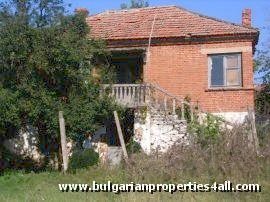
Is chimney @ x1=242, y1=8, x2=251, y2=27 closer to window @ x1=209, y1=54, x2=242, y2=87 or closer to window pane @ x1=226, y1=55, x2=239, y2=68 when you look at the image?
window pane @ x1=226, y1=55, x2=239, y2=68

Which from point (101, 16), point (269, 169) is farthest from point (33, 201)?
point (101, 16)

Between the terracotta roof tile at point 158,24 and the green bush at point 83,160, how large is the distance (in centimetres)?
826

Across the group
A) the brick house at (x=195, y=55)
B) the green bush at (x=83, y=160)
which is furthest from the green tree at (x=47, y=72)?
the brick house at (x=195, y=55)

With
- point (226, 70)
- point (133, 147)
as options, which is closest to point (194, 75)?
point (226, 70)

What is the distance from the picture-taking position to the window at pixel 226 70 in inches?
1025

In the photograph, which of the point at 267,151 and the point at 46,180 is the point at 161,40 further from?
the point at 267,151

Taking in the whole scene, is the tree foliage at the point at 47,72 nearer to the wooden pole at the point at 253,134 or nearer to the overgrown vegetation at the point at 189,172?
the overgrown vegetation at the point at 189,172

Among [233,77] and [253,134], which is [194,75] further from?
[253,134]

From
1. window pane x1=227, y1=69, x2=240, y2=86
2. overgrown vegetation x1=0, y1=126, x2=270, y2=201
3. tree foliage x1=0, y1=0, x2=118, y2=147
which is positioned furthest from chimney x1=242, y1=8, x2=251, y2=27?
overgrown vegetation x1=0, y1=126, x2=270, y2=201

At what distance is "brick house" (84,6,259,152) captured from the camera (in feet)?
84.7

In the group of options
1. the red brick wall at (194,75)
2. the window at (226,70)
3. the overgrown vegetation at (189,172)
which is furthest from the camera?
the window at (226,70)

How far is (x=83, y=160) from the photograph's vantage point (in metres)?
19.8

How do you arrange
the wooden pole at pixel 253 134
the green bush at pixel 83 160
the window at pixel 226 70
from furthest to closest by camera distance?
the window at pixel 226 70 < the green bush at pixel 83 160 < the wooden pole at pixel 253 134

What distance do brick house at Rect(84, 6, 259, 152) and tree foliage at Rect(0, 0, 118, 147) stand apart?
4.73m
